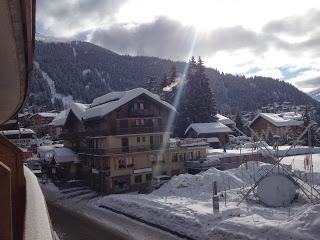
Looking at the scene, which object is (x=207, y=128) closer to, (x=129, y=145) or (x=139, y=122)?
(x=139, y=122)

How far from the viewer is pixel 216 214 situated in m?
28.4

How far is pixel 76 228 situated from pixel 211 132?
45.3m

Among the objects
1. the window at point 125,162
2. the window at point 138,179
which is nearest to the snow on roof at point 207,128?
the window at point 138,179

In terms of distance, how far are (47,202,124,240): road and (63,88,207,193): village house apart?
877 cm

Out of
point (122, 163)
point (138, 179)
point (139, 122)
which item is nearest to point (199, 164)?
point (138, 179)

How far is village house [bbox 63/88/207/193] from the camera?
151ft

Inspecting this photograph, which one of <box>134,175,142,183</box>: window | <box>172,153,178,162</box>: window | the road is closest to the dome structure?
the road

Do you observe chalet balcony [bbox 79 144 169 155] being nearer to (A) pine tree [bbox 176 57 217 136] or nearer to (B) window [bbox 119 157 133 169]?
(B) window [bbox 119 157 133 169]

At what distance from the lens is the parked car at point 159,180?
45.4 metres

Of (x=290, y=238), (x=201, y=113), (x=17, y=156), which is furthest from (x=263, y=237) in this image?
(x=201, y=113)

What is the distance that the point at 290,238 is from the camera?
21688 millimetres

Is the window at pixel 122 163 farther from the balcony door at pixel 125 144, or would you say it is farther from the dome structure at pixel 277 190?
the dome structure at pixel 277 190

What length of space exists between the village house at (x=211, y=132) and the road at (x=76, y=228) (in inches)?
1536

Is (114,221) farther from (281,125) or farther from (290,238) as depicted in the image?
(281,125)
